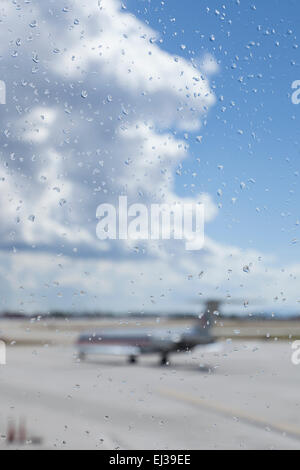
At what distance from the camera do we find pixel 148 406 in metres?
18.2

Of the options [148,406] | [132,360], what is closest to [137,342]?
[132,360]

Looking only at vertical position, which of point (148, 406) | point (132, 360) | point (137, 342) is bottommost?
point (148, 406)

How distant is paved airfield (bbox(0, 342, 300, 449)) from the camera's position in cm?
1273

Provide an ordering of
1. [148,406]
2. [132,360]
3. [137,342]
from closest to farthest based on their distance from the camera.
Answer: [148,406] < [137,342] < [132,360]

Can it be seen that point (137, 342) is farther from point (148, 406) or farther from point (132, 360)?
point (148, 406)

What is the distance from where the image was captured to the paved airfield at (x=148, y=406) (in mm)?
12734

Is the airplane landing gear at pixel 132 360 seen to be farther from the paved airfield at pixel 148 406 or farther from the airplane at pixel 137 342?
the paved airfield at pixel 148 406

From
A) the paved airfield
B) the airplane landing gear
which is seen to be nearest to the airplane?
the airplane landing gear

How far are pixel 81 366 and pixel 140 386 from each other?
870 centimetres

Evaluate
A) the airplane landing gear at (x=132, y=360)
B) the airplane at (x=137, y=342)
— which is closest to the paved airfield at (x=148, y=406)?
the airplane landing gear at (x=132, y=360)

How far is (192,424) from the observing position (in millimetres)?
14695

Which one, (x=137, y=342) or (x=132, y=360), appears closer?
(x=137, y=342)
